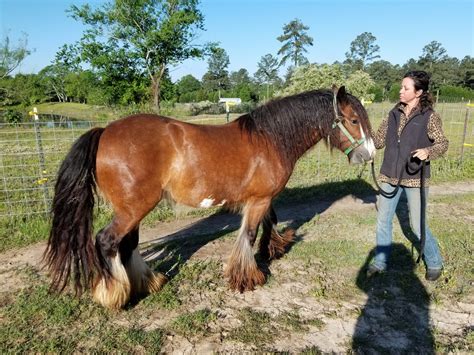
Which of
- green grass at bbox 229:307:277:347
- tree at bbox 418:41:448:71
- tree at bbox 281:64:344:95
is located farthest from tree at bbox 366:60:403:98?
green grass at bbox 229:307:277:347

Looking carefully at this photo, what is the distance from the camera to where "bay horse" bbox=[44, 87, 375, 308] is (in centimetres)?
299

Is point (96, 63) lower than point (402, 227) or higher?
higher

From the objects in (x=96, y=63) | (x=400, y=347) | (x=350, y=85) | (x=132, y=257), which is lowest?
(x=400, y=347)

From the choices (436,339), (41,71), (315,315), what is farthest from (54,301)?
(41,71)

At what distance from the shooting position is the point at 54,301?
3262 mm

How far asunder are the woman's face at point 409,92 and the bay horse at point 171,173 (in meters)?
0.43

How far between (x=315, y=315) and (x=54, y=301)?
2549 millimetres

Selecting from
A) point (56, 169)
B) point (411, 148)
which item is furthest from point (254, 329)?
point (56, 169)

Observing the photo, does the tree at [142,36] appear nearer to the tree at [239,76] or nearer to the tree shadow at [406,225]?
the tree shadow at [406,225]

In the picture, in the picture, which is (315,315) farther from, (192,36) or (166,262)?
(192,36)

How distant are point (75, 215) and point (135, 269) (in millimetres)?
849

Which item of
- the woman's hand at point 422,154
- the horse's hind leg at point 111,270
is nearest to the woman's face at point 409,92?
the woman's hand at point 422,154

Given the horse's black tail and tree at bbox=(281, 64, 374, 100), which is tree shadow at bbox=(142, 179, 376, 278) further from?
tree at bbox=(281, 64, 374, 100)

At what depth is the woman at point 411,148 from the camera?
327 cm
